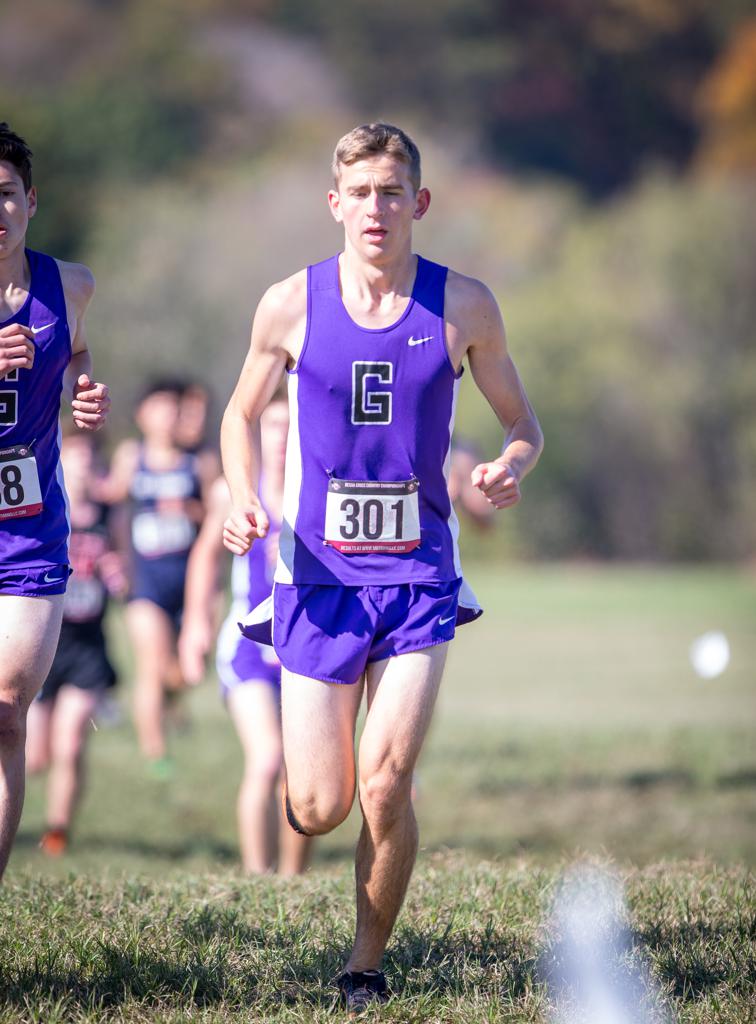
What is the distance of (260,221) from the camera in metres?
56.1

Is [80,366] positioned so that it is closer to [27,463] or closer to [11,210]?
[27,463]

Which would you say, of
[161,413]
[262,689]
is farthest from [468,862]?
[161,413]

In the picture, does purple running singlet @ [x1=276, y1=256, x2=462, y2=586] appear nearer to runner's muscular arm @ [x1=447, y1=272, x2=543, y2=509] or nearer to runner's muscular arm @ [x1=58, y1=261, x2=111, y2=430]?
runner's muscular arm @ [x1=447, y1=272, x2=543, y2=509]

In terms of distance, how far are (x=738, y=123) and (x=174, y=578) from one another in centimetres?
6201

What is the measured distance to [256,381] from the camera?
15.0 feet

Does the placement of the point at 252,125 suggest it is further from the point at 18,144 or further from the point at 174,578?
the point at 18,144

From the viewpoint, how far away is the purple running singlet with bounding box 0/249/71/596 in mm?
4461

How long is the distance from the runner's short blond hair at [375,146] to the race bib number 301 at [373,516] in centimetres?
96

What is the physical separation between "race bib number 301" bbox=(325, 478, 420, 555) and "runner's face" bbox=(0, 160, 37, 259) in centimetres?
120

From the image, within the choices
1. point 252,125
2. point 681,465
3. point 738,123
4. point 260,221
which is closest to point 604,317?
point 681,465

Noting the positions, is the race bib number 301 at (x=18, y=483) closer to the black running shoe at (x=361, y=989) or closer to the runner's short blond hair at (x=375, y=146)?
the runner's short blond hair at (x=375, y=146)

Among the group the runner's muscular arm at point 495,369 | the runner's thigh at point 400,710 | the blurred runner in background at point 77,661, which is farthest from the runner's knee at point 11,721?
the blurred runner in background at point 77,661

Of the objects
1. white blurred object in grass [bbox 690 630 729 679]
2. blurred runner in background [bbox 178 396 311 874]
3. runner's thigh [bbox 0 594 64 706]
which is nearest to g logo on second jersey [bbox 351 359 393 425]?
runner's thigh [bbox 0 594 64 706]

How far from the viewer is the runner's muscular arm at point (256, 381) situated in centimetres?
450
